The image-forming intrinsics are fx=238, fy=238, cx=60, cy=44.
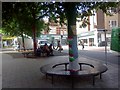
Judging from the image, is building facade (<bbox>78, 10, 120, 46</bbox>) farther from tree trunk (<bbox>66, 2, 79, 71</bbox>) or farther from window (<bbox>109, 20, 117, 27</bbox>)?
tree trunk (<bbox>66, 2, 79, 71</bbox>)

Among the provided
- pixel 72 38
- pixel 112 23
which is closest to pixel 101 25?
pixel 112 23

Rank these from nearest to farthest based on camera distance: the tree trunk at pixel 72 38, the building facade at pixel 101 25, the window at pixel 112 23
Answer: the tree trunk at pixel 72 38
the building facade at pixel 101 25
the window at pixel 112 23

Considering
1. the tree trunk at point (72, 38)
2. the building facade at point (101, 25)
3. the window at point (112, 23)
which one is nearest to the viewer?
the tree trunk at point (72, 38)

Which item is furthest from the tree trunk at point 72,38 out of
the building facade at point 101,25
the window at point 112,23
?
the window at point 112,23

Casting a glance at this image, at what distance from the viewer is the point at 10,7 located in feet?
39.5

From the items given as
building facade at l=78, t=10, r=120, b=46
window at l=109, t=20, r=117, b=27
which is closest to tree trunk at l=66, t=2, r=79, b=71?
building facade at l=78, t=10, r=120, b=46

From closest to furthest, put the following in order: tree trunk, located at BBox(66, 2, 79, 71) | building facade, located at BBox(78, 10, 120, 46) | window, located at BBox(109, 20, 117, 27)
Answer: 1. tree trunk, located at BBox(66, 2, 79, 71)
2. building facade, located at BBox(78, 10, 120, 46)
3. window, located at BBox(109, 20, 117, 27)

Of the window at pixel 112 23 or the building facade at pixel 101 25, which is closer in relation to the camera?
the building facade at pixel 101 25

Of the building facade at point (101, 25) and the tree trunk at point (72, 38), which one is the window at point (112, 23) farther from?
the tree trunk at point (72, 38)

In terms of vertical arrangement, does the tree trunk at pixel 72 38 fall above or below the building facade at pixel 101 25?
below

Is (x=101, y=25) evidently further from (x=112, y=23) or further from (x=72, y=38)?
(x=72, y=38)

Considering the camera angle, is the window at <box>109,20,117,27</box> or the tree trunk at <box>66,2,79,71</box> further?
the window at <box>109,20,117,27</box>

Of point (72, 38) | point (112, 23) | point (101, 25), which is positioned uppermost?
point (112, 23)

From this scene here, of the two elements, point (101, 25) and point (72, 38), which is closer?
point (72, 38)
